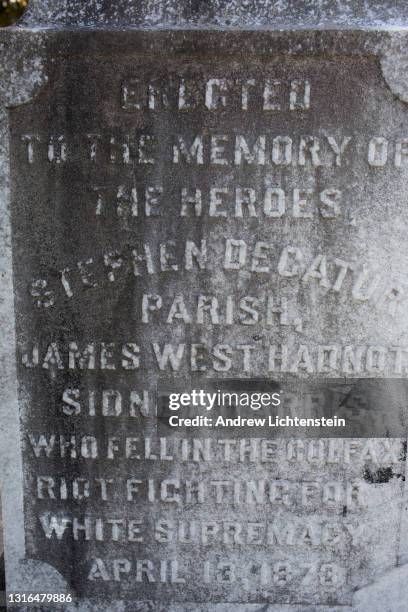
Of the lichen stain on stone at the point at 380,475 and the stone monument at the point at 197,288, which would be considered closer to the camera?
the stone monument at the point at 197,288

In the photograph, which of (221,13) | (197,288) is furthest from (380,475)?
(221,13)

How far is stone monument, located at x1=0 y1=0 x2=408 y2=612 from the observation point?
5.64ft

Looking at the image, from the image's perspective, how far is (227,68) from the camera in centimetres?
171

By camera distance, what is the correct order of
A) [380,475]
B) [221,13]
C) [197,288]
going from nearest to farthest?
[221,13]
[197,288]
[380,475]

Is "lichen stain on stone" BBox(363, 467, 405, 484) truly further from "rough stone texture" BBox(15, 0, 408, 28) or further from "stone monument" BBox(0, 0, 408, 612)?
"rough stone texture" BBox(15, 0, 408, 28)

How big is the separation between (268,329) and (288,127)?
65 cm

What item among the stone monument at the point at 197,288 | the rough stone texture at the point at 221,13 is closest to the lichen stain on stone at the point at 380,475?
the stone monument at the point at 197,288

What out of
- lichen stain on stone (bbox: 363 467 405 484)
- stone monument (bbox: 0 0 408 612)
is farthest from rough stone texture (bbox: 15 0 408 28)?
lichen stain on stone (bbox: 363 467 405 484)

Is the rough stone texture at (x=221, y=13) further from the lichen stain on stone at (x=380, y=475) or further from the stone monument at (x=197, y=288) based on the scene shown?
the lichen stain on stone at (x=380, y=475)

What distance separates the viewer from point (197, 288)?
1863 mm

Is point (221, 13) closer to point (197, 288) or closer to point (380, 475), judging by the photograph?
point (197, 288)

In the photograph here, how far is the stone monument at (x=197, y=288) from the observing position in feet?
5.64

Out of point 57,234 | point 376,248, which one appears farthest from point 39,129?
point 376,248

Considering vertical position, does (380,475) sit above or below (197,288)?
below
